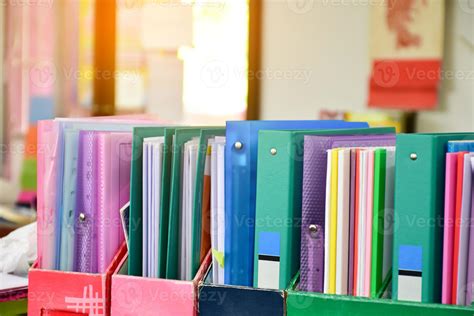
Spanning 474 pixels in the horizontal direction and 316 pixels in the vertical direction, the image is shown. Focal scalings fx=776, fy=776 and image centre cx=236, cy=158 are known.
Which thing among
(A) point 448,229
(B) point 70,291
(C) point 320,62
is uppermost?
(C) point 320,62

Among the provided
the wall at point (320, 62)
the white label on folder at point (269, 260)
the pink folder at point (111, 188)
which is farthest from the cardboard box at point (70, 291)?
the wall at point (320, 62)

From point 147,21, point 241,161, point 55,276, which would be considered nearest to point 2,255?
point 55,276

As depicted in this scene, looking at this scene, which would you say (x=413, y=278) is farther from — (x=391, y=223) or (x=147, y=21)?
(x=147, y=21)

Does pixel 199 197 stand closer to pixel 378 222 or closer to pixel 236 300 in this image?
pixel 236 300

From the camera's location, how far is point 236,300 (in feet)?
4.23

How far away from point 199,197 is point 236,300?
189 millimetres

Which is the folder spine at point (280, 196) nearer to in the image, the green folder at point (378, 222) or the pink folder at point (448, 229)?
the green folder at point (378, 222)

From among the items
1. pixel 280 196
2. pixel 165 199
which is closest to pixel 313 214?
pixel 280 196

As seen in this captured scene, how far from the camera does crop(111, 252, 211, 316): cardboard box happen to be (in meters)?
1.30

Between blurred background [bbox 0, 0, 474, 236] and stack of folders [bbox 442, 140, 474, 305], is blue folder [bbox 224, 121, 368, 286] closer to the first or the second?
stack of folders [bbox 442, 140, 474, 305]

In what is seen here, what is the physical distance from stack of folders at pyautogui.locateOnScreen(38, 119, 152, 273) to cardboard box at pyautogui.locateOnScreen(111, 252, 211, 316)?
8cm

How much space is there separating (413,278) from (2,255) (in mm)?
968

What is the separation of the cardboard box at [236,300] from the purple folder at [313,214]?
0.06 meters

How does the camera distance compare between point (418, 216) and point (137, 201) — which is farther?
point (137, 201)
